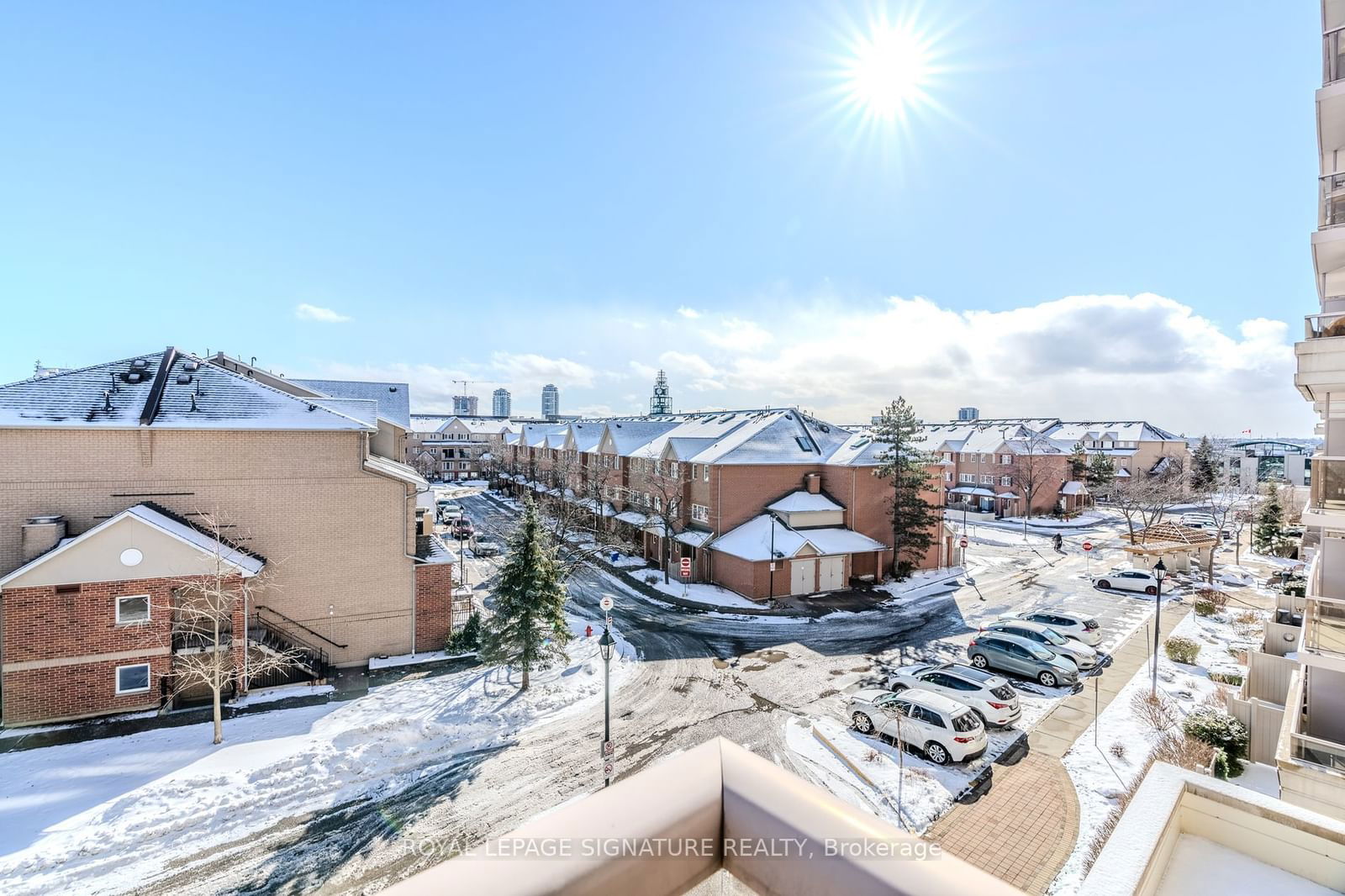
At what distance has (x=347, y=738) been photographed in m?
14.2

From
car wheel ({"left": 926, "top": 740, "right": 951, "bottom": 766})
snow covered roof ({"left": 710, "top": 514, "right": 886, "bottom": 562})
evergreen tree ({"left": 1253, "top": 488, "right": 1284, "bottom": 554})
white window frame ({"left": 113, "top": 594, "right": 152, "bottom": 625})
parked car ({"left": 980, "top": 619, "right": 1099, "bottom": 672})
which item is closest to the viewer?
car wheel ({"left": 926, "top": 740, "right": 951, "bottom": 766})

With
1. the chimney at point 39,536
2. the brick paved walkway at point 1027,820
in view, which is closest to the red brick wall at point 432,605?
the chimney at point 39,536

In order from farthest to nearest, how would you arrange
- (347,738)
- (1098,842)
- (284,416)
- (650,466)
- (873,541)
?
(650,466) < (873,541) < (284,416) < (347,738) < (1098,842)

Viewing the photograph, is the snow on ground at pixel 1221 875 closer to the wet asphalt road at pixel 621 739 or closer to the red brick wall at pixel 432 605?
the wet asphalt road at pixel 621 739

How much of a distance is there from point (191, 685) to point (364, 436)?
8.53 meters

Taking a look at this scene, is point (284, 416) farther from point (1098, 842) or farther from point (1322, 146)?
point (1322, 146)

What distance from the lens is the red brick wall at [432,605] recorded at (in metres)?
20.3

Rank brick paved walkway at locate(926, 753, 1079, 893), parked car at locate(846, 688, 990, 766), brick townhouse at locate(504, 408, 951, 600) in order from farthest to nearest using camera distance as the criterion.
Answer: brick townhouse at locate(504, 408, 951, 600) → parked car at locate(846, 688, 990, 766) → brick paved walkway at locate(926, 753, 1079, 893)

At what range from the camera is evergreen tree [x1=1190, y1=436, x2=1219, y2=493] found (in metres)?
60.5

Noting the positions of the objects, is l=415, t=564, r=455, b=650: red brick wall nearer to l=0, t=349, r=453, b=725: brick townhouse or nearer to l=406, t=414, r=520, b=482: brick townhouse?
l=0, t=349, r=453, b=725: brick townhouse

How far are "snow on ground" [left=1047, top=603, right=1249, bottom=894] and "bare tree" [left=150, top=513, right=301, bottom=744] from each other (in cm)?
1902

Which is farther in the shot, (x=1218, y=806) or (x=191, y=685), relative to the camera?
(x=191, y=685)

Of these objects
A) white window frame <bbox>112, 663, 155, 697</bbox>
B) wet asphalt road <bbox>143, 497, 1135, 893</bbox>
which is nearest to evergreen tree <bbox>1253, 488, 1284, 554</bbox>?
wet asphalt road <bbox>143, 497, 1135, 893</bbox>

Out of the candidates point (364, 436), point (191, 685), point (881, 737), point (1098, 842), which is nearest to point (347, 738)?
point (191, 685)
